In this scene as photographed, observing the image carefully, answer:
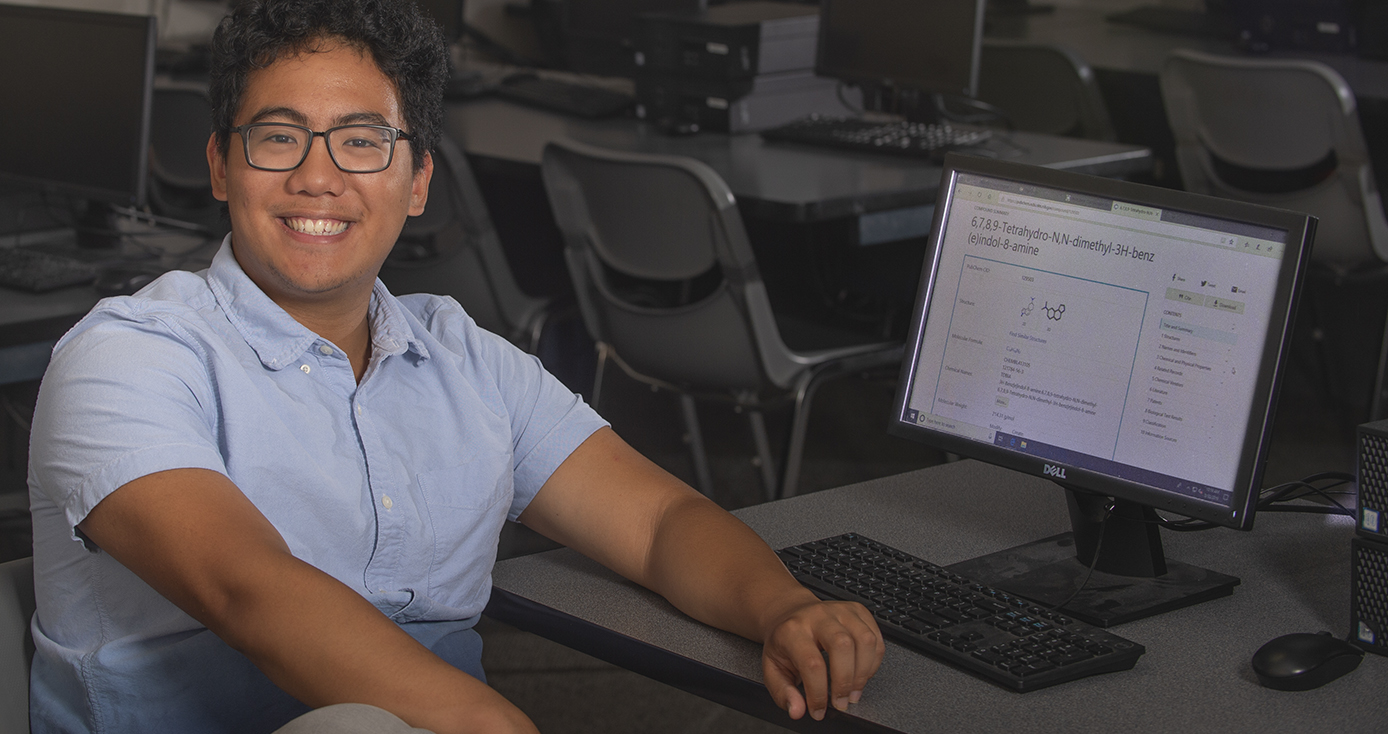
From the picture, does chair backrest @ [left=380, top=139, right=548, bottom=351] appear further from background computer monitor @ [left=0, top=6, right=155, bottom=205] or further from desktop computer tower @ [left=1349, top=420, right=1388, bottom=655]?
desktop computer tower @ [left=1349, top=420, right=1388, bottom=655]

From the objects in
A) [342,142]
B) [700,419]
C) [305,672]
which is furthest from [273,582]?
[700,419]

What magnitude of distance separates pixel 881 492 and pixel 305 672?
76 centimetres

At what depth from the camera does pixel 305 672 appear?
1.02 meters

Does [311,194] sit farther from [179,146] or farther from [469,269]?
[179,146]

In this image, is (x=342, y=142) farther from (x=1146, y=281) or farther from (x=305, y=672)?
(x=1146, y=281)

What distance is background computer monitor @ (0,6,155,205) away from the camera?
2527 millimetres

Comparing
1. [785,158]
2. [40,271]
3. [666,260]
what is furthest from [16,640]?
[785,158]

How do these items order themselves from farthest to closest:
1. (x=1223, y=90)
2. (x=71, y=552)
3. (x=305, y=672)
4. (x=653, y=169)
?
(x=1223, y=90), (x=653, y=169), (x=71, y=552), (x=305, y=672)

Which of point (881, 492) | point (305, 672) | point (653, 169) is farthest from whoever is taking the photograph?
point (653, 169)

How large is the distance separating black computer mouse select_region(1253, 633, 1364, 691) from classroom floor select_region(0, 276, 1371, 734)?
1197 millimetres

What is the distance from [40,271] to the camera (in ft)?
7.94

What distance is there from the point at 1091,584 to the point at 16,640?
38.9 inches

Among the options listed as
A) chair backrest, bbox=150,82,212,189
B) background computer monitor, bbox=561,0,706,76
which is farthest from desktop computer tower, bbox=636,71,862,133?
chair backrest, bbox=150,82,212,189

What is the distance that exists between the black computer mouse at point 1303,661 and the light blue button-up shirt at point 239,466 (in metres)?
0.70
